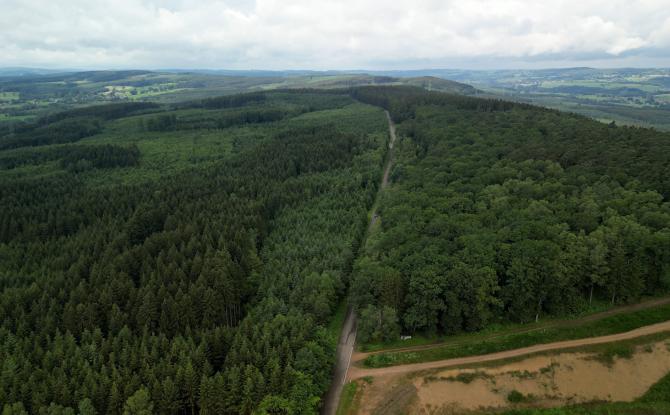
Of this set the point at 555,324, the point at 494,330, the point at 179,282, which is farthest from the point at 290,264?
the point at 555,324

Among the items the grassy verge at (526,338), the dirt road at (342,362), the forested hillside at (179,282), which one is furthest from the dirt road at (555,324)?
the forested hillside at (179,282)

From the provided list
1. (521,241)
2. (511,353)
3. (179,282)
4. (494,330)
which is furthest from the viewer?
(179,282)

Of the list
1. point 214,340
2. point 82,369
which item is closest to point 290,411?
point 214,340

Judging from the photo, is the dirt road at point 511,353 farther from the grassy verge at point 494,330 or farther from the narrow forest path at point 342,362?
the grassy verge at point 494,330

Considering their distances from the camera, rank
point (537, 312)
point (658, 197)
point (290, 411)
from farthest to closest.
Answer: point (658, 197) < point (537, 312) < point (290, 411)

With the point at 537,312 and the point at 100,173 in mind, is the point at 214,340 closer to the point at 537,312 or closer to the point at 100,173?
the point at 537,312

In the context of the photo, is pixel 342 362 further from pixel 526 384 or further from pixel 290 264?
pixel 526 384
